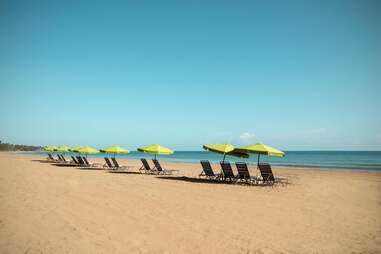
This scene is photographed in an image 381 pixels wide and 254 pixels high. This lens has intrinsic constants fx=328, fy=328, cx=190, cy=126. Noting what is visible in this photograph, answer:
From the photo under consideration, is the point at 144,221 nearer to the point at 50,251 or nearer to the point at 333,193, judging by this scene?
the point at 50,251

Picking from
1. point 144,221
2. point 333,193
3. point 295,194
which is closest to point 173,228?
point 144,221

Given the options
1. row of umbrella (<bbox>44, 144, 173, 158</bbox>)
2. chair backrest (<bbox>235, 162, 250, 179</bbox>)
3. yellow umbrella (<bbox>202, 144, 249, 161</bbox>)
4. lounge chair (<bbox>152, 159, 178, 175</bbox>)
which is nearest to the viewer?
chair backrest (<bbox>235, 162, 250, 179</bbox>)

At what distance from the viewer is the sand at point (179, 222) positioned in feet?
15.3

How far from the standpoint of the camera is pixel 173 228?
554 cm

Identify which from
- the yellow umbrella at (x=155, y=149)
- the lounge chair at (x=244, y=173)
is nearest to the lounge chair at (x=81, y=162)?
the yellow umbrella at (x=155, y=149)

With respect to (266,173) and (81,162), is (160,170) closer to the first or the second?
(266,173)


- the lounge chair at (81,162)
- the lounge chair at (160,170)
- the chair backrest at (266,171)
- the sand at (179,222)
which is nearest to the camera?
the sand at (179,222)

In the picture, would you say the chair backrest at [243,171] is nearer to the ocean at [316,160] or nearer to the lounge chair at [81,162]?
the lounge chair at [81,162]

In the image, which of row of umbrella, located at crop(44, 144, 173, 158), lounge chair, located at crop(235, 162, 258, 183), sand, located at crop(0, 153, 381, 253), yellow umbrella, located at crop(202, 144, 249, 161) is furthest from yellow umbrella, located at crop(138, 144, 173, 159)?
sand, located at crop(0, 153, 381, 253)

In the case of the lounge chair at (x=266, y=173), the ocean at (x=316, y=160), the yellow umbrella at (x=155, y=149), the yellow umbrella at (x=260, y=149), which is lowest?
the ocean at (x=316, y=160)

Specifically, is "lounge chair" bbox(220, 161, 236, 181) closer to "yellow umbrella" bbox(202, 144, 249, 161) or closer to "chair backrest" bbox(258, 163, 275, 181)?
"yellow umbrella" bbox(202, 144, 249, 161)

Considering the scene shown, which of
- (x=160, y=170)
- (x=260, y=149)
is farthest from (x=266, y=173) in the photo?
(x=160, y=170)

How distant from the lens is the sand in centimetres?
465

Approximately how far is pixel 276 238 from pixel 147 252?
6.78 ft
